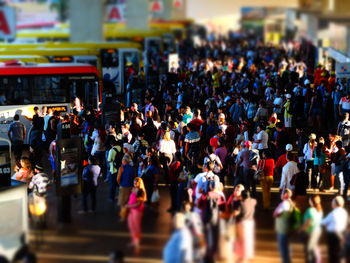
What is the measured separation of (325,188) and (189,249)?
27.8 feet

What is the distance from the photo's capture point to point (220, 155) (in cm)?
1948

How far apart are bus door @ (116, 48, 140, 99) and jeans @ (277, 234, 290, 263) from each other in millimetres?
16880

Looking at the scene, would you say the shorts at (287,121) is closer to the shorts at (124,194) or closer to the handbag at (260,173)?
the handbag at (260,173)

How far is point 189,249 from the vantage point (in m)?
12.2

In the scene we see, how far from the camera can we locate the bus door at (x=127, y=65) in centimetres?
3250

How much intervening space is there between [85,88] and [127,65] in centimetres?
978

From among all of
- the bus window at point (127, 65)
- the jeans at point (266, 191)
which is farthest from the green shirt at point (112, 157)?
the bus window at point (127, 65)

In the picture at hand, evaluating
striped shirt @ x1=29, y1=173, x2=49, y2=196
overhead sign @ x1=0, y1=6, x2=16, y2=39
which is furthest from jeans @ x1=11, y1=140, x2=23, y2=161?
overhead sign @ x1=0, y1=6, x2=16, y2=39

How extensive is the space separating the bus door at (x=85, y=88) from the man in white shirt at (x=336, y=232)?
51.1 ft

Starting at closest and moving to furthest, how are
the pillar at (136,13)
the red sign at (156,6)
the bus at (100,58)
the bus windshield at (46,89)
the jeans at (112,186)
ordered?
the jeans at (112,186)
the bus windshield at (46,89)
the bus at (100,58)
the pillar at (136,13)
the red sign at (156,6)

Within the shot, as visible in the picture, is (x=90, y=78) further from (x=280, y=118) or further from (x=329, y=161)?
(x=329, y=161)

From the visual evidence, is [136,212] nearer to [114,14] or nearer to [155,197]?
[155,197]

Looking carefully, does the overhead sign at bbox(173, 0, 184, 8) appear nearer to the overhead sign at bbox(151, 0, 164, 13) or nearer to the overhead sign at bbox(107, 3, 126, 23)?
the overhead sign at bbox(151, 0, 164, 13)

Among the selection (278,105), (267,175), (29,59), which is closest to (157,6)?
(29,59)
